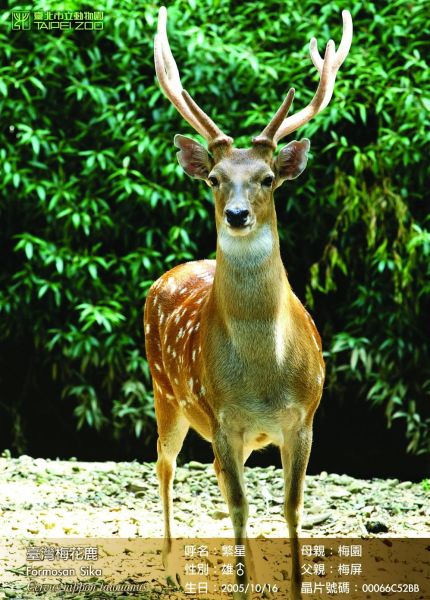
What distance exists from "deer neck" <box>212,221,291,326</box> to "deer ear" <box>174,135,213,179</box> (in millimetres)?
294

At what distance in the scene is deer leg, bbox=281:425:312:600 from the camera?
3.19 meters

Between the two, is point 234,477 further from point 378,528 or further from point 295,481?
point 378,528

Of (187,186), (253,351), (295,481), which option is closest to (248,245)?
(253,351)

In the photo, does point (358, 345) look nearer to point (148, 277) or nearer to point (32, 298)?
point (148, 277)

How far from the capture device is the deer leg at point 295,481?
3186 mm

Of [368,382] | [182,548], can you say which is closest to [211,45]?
[368,382]

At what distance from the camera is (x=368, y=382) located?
608 cm

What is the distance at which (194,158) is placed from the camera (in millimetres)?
3330

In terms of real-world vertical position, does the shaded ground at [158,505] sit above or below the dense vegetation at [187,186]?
below

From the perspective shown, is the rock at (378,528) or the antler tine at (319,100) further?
the rock at (378,528)

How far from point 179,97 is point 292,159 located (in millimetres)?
503

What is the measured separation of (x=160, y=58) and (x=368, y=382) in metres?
3.12

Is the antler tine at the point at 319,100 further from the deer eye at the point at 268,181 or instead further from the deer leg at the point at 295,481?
the deer leg at the point at 295,481

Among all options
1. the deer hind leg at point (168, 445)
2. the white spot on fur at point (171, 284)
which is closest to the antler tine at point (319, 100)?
the white spot on fur at point (171, 284)
